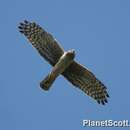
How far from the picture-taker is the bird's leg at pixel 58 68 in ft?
46.4

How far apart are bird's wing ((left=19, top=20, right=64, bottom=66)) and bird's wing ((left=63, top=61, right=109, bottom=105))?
0.64 meters

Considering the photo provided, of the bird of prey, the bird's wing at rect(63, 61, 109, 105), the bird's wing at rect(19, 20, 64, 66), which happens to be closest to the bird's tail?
the bird of prey

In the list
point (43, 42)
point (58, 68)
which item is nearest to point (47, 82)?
point (58, 68)

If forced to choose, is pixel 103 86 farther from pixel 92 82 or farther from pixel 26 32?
pixel 26 32

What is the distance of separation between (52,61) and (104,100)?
237cm

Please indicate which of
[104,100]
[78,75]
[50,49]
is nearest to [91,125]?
[104,100]

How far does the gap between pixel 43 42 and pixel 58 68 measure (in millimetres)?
1048

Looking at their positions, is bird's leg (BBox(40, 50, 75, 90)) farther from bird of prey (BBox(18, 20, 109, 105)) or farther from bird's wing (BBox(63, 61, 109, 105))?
bird's wing (BBox(63, 61, 109, 105))

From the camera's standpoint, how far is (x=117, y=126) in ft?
49.1

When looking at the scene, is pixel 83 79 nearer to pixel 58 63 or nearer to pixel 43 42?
pixel 58 63

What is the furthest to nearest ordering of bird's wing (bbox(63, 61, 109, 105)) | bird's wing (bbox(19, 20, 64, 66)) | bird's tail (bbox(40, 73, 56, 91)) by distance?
1. bird's wing (bbox(63, 61, 109, 105))
2. bird's wing (bbox(19, 20, 64, 66))
3. bird's tail (bbox(40, 73, 56, 91))

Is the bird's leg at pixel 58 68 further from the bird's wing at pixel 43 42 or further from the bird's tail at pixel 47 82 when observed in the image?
the bird's wing at pixel 43 42

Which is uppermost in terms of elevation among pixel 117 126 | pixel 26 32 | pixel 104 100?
pixel 26 32

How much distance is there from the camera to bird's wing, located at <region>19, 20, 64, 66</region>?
47.9 feet
